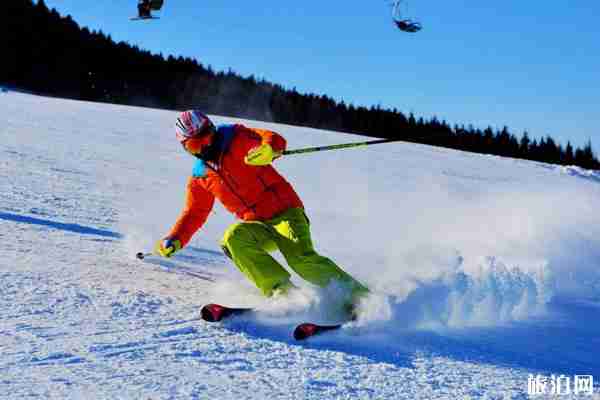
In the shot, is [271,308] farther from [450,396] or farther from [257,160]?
[450,396]

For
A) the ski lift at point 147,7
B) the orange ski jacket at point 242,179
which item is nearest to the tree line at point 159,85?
the ski lift at point 147,7

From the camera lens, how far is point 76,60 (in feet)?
183

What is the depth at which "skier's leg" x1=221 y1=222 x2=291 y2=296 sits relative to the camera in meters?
3.77

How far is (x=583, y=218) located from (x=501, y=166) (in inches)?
457

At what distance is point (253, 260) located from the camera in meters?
3.79

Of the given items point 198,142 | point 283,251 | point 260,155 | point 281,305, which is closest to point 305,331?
point 281,305

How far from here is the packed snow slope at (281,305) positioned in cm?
269

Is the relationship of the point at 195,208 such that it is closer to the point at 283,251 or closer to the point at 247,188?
the point at 247,188

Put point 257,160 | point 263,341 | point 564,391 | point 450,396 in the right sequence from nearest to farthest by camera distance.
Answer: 1. point 450,396
2. point 564,391
3. point 263,341
4. point 257,160

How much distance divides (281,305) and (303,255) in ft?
1.40

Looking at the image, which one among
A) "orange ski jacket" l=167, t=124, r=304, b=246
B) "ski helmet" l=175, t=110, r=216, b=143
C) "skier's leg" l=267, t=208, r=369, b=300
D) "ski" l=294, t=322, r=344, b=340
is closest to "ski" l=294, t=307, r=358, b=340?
"ski" l=294, t=322, r=344, b=340

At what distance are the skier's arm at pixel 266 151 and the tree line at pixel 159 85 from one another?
159 feet

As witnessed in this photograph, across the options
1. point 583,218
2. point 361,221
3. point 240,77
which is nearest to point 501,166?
point 583,218

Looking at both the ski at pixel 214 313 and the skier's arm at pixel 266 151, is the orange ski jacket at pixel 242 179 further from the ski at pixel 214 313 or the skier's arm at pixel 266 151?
the ski at pixel 214 313
